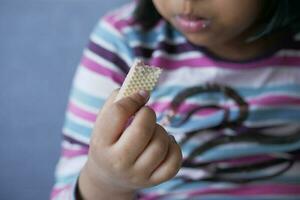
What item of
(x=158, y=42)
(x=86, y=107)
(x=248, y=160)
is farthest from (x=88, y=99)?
(x=248, y=160)

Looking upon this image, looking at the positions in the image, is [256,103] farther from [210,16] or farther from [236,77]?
[210,16]

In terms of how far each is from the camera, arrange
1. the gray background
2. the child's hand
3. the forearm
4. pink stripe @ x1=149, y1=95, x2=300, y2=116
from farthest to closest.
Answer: the gray background, pink stripe @ x1=149, y1=95, x2=300, y2=116, the forearm, the child's hand

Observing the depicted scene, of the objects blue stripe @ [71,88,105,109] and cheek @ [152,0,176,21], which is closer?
cheek @ [152,0,176,21]

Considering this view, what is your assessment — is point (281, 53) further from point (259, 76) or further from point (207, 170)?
point (207, 170)

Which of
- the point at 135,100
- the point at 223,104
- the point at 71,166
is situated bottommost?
the point at 71,166

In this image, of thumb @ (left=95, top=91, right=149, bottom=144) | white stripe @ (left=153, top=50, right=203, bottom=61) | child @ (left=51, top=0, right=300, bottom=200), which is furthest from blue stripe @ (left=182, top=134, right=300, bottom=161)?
thumb @ (left=95, top=91, right=149, bottom=144)

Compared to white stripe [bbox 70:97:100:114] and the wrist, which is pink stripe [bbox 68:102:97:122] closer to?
white stripe [bbox 70:97:100:114]

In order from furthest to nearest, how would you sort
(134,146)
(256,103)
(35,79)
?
(35,79) → (256,103) → (134,146)

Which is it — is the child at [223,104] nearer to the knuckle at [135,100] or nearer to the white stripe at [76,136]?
the white stripe at [76,136]
